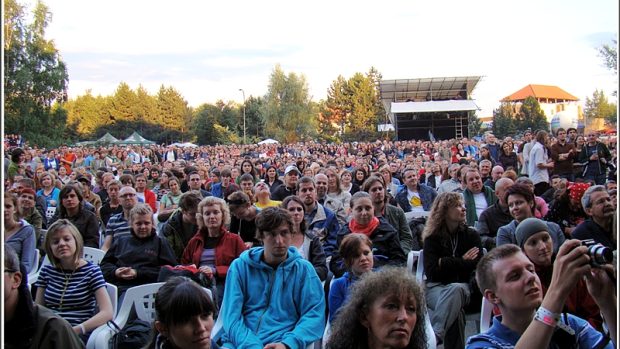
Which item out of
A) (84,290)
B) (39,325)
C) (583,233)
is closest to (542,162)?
(583,233)

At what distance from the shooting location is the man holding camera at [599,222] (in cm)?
420

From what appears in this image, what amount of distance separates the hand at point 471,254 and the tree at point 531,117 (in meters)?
47.7

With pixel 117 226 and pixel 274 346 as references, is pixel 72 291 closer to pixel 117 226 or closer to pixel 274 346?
pixel 274 346

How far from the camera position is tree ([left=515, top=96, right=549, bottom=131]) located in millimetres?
48688

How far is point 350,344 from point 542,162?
7.79 m

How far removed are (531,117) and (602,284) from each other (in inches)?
2094

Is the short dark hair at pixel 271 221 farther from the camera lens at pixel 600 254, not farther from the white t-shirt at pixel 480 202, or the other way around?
the white t-shirt at pixel 480 202

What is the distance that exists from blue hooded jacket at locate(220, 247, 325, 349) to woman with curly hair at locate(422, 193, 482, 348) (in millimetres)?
970

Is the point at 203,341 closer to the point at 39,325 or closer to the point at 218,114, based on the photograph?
the point at 39,325

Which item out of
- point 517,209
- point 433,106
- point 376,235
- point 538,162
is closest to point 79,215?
point 376,235

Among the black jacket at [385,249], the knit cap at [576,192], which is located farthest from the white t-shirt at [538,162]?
the black jacket at [385,249]

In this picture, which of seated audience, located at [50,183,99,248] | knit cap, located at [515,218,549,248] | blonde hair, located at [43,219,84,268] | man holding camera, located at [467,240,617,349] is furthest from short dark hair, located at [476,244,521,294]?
seated audience, located at [50,183,99,248]

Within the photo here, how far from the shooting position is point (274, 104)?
189 feet

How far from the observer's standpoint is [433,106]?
120 feet
